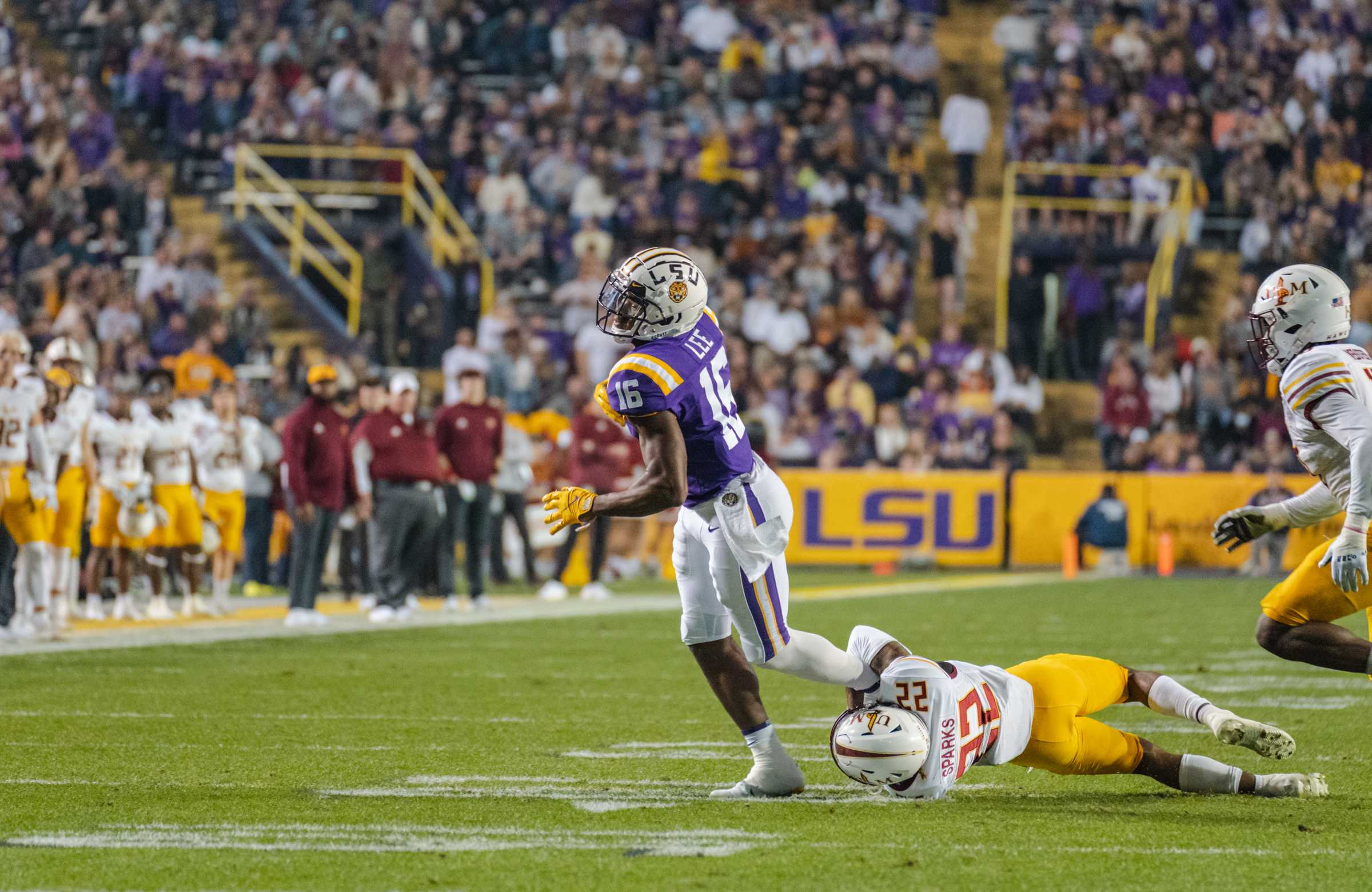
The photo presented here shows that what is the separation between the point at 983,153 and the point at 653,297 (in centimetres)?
1930

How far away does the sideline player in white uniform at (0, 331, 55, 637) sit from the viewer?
11.1 meters

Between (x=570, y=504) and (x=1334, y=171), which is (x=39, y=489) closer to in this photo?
(x=570, y=504)

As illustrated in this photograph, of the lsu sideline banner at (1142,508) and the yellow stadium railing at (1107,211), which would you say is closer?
the lsu sideline banner at (1142,508)

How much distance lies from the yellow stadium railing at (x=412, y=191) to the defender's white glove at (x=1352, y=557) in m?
16.7

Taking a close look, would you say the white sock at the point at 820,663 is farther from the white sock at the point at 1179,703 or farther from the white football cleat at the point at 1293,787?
the white football cleat at the point at 1293,787

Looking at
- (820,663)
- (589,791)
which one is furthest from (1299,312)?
(589,791)

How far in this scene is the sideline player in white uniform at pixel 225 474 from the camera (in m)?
14.4

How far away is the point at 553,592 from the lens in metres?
A: 16.0

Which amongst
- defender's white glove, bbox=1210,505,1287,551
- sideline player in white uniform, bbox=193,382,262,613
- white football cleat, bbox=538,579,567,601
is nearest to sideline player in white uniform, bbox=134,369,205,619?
sideline player in white uniform, bbox=193,382,262,613

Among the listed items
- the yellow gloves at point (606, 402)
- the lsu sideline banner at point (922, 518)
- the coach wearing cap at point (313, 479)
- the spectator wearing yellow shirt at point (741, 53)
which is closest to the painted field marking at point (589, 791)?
the yellow gloves at point (606, 402)

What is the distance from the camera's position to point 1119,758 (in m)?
5.88

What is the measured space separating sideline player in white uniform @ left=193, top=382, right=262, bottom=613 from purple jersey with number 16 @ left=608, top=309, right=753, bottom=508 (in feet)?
29.4

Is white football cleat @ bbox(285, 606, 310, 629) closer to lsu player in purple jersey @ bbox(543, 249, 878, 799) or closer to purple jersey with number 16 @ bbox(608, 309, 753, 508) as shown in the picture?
lsu player in purple jersey @ bbox(543, 249, 878, 799)

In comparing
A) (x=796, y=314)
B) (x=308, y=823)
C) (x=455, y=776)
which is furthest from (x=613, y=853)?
(x=796, y=314)
